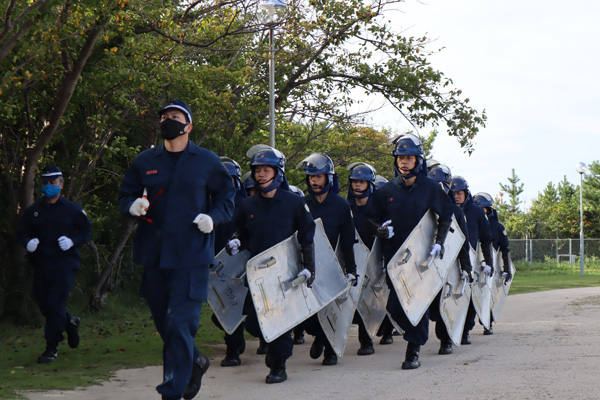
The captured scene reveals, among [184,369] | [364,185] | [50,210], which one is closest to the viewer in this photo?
[184,369]

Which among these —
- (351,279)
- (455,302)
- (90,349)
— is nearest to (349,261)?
(351,279)

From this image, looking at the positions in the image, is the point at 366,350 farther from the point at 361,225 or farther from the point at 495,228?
the point at 495,228

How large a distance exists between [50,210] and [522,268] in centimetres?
3267

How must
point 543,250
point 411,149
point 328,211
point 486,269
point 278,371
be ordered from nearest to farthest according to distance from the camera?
point 278,371
point 411,149
point 328,211
point 486,269
point 543,250

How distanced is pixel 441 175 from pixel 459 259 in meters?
1.32

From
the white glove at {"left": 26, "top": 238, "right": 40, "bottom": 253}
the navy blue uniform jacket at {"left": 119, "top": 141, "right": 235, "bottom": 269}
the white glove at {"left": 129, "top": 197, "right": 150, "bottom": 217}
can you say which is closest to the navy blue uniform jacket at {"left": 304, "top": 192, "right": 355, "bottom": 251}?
the white glove at {"left": 26, "top": 238, "right": 40, "bottom": 253}

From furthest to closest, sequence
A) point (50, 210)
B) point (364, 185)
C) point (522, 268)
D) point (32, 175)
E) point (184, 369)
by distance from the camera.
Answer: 1. point (522, 268)
2. point (32, 175)
3. point (364, 185)
4. point (50, 210)
5. point (184, 369)

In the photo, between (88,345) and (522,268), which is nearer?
(88,345)

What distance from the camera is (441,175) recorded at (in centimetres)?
1106

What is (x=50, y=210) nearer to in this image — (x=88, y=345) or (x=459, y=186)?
(x=88, y=345)

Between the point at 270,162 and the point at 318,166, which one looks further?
the point at 318,166

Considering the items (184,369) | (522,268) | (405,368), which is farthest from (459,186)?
(522,268)

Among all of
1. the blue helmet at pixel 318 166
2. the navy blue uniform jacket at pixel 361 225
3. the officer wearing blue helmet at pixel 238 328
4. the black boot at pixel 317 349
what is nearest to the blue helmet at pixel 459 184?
the navy blue uniform jacket at pixel 361 225

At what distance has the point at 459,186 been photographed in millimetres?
11703
